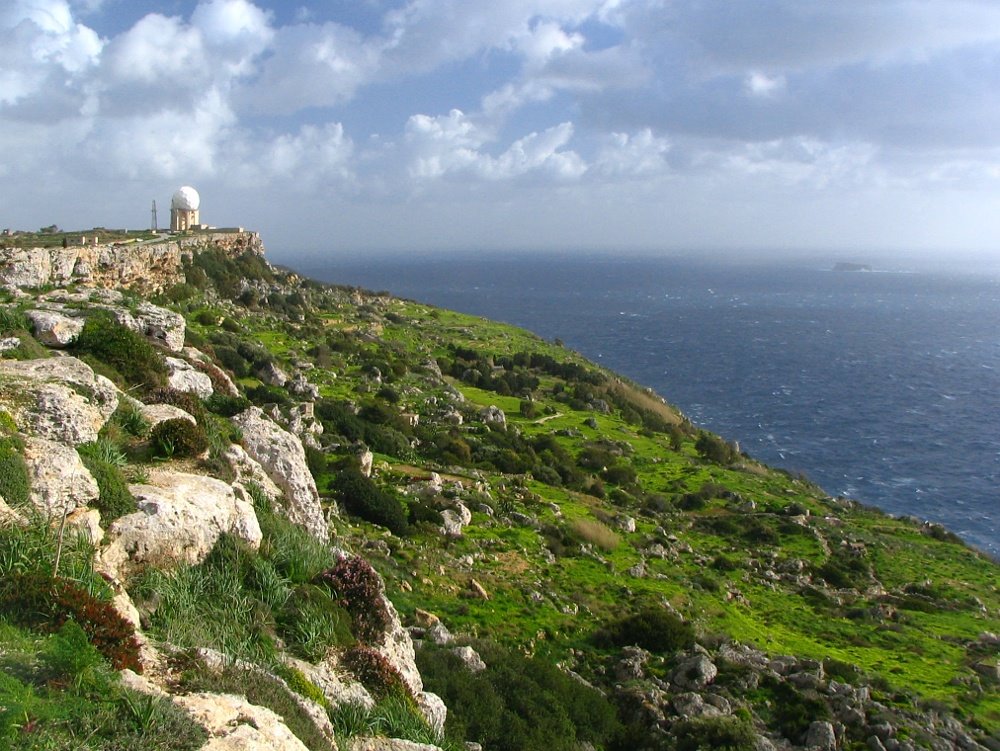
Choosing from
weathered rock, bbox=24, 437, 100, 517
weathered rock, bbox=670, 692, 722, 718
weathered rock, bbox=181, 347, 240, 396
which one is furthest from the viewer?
weathered rock, bbox=181, 347, 240, 396

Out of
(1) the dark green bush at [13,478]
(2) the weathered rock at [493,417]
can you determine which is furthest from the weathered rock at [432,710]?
(2) the weathered rock at [493,417]

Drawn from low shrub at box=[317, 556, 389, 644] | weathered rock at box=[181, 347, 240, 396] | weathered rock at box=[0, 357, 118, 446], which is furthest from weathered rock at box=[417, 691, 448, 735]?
weathered rock at box=[181, 347, 240, 396]

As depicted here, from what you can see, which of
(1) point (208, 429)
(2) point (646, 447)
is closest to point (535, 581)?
(1) point (208, 429)

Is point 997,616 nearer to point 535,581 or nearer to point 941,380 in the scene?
point 535,581

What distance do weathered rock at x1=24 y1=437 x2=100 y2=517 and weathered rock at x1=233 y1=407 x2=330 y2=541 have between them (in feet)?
14.1

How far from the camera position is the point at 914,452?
57.1 m

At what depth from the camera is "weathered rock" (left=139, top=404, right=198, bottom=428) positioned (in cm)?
1202

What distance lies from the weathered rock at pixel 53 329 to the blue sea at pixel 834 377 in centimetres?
4611

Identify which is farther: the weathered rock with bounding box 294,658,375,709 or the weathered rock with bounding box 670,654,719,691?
the weathered rock with bounding box 670,654,719,691

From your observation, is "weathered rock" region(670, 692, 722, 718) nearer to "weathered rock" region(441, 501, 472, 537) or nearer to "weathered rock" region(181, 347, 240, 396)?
"weathered rock" region(441, 501, 472, 537)

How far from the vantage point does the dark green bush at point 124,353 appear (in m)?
15.8

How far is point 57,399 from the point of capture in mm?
10500

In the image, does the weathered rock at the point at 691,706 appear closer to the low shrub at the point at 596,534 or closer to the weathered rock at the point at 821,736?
the weathered rock at the point at 821,736

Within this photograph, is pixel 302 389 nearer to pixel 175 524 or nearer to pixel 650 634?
pixel 650 634
